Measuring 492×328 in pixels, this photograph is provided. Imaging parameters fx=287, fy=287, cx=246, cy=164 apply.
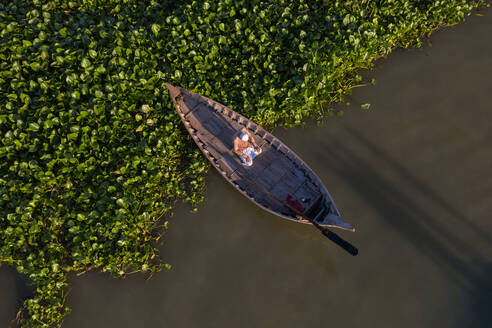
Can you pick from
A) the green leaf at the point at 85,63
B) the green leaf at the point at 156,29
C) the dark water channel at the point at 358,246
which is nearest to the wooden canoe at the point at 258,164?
the dark water channel at the point at 358,246

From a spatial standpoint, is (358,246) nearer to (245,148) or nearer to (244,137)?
(245,148)

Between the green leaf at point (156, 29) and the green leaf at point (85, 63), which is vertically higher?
the green leaf at point (156, 29)

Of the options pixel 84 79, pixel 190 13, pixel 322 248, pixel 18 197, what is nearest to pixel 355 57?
pixel 190 13

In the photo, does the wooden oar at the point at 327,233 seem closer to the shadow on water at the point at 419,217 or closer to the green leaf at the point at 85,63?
the shadow on water at the point at 419,217

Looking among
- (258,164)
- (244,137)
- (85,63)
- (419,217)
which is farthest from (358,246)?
(85,63)

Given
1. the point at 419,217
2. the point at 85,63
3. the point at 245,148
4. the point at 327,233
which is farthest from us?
the point at 85,63
